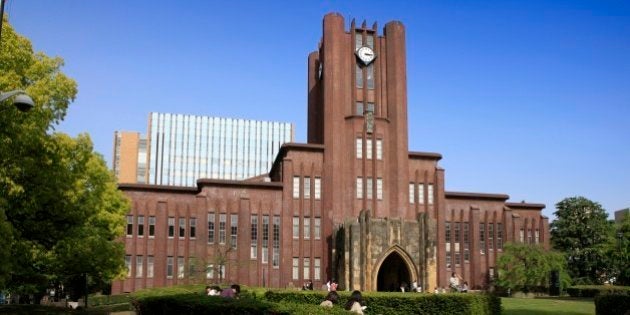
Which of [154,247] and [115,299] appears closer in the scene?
[115,299]

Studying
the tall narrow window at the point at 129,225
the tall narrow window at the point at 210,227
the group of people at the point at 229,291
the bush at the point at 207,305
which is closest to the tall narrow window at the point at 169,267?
the tall narrow window at the point at 210,227

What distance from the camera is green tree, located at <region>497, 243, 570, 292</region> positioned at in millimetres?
52219

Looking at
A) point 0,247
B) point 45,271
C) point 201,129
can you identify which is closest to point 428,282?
point 45,271

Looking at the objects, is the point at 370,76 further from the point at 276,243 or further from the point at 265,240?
the point at 265,240

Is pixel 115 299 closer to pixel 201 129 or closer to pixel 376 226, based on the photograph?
pixel 376 226

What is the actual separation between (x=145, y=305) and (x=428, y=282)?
35.3 meters

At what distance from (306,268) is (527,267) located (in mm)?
17700

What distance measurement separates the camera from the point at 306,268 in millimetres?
55844

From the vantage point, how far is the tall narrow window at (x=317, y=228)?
56.3 metres

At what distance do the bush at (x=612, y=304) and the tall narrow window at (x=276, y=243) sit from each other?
110 feet

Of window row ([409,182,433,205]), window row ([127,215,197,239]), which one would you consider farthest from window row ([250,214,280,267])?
window row ([409,182,433,205])

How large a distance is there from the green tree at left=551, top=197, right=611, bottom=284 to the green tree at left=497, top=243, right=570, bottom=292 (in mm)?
11211

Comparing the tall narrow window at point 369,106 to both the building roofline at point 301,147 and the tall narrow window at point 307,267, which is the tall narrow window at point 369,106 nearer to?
the building roofline at point 301,147

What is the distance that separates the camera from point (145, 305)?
1872cm
